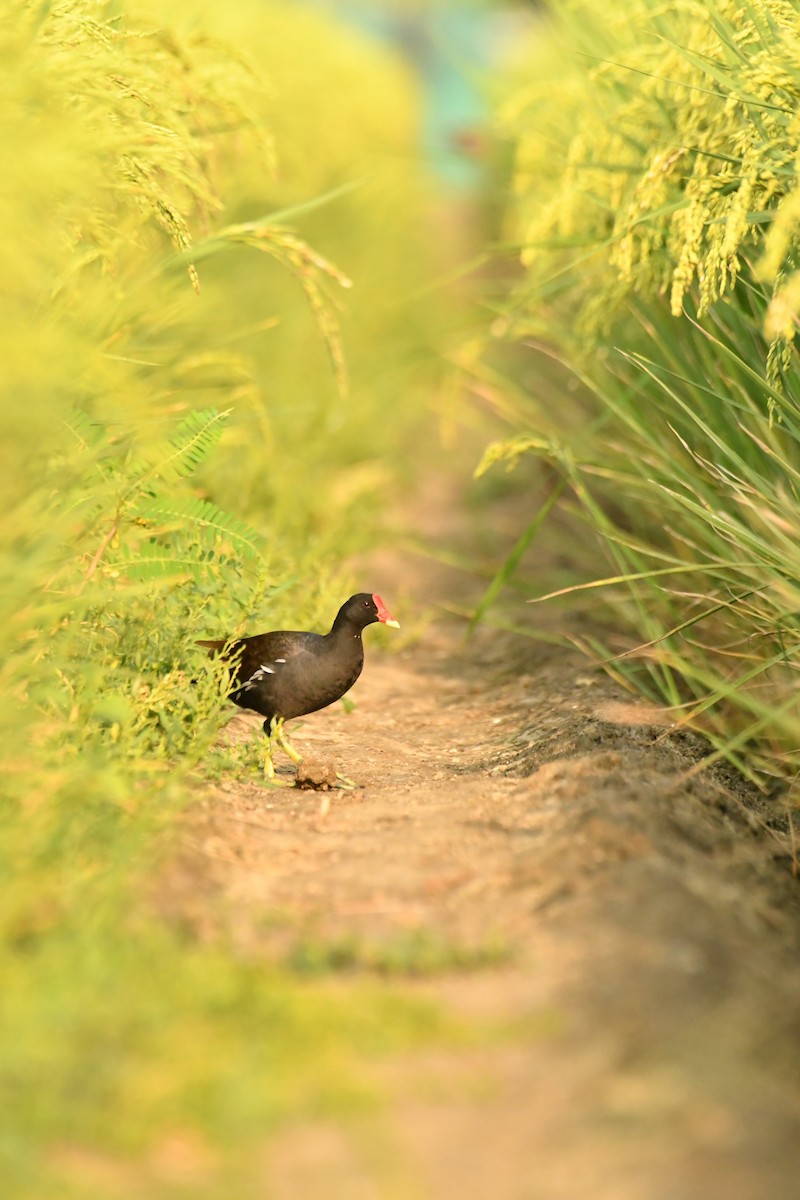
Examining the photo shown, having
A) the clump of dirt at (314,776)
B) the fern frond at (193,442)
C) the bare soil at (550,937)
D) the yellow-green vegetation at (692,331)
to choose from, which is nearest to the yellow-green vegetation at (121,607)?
the fern frond at (193,442)

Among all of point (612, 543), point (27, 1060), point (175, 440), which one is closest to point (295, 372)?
point (612, 543)

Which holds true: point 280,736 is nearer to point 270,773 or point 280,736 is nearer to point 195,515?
point 270,773

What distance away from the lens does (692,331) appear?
4.46 m

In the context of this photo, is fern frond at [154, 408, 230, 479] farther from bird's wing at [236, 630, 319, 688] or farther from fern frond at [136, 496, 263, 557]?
bird's wing at [236, 630, 319, 688]

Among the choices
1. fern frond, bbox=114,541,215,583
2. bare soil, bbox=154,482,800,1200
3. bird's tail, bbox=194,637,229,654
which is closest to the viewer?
bare soil, bbox=154,482,800,1200

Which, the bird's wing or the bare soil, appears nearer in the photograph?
the bare soil

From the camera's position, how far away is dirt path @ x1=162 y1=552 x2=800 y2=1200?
7.07 ft

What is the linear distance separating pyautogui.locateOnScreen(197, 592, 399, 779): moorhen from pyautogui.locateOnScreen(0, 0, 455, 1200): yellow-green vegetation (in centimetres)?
10

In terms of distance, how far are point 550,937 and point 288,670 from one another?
4.50 ft

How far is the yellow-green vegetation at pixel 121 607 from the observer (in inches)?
87.3

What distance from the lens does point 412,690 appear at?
5078mm

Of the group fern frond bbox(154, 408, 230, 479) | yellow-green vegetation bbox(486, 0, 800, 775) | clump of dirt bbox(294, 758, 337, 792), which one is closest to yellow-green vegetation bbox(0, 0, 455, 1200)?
fern frond bbox(154, 408, 230, 479)

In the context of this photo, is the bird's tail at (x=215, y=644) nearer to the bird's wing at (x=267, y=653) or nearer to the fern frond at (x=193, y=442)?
the bird's wing at (x=267, y=653)

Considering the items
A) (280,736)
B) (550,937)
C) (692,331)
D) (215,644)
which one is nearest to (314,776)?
(280,736)
